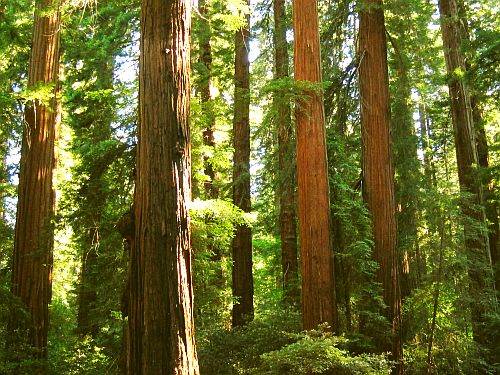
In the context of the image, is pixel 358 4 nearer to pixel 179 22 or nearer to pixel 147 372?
pixel 179 22

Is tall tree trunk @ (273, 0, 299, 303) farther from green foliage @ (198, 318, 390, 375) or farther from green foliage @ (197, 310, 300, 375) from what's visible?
green foliage @ (198, 318, 390, 375)

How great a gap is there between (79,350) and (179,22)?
669 centimetres

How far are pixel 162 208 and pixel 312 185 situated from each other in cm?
377

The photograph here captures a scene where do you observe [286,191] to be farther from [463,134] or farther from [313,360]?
[463,134]

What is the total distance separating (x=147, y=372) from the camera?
4.38 meters

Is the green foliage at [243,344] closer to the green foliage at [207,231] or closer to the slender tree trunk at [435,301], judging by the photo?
the green foliage at [207,231]

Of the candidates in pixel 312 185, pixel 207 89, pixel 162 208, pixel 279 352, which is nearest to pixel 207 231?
pixel 312 185

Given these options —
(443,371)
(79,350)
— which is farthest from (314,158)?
(79,350)

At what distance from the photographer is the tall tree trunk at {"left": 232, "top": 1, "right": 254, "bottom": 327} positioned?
11703mm

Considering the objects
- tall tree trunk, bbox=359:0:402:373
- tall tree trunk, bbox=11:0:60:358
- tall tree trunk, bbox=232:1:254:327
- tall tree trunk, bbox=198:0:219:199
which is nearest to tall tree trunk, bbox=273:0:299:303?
tall tree trunk, bbox=232:1:254:327

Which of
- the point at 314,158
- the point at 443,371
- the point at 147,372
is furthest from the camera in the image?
the point at 443,371

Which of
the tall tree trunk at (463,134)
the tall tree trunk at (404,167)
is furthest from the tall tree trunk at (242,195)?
the tall tree trunk at (463,134)

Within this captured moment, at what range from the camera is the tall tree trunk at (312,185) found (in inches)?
297

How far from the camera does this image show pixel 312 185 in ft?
25.9
